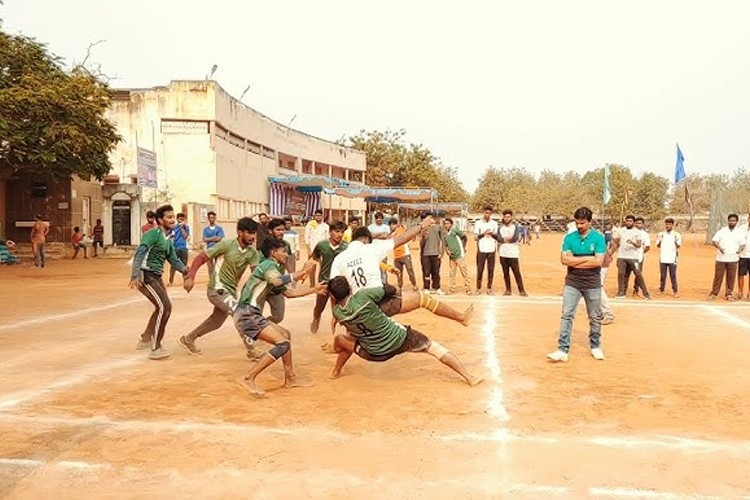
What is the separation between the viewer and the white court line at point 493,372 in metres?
5.47

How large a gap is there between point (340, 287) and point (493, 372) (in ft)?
6.41

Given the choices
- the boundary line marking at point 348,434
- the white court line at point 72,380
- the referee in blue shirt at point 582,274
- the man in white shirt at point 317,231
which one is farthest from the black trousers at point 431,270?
the boundary line marking at point 348,434

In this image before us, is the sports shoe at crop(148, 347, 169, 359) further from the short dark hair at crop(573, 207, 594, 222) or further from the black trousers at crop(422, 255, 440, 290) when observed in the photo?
the black trousers at crop(422, 255, 440, 290)

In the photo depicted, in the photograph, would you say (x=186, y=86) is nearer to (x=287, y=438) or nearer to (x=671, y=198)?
(x=287, y=438)

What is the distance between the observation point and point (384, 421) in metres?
5.17

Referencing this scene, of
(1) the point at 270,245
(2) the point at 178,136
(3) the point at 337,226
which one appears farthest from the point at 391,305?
(2) the point at 178,136

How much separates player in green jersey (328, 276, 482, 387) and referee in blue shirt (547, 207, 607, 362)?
1645mm

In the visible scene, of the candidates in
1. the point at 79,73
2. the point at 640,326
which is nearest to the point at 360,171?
the point at 79,73

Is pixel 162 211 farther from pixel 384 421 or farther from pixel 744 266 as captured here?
pixel 744 266

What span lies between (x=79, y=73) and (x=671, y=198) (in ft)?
271

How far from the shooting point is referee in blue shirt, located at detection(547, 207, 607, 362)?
7.34 meters

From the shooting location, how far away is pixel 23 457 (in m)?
4.35

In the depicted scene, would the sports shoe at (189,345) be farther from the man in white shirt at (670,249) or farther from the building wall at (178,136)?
the building wall at (178,136)

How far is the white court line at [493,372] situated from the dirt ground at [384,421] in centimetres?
3
